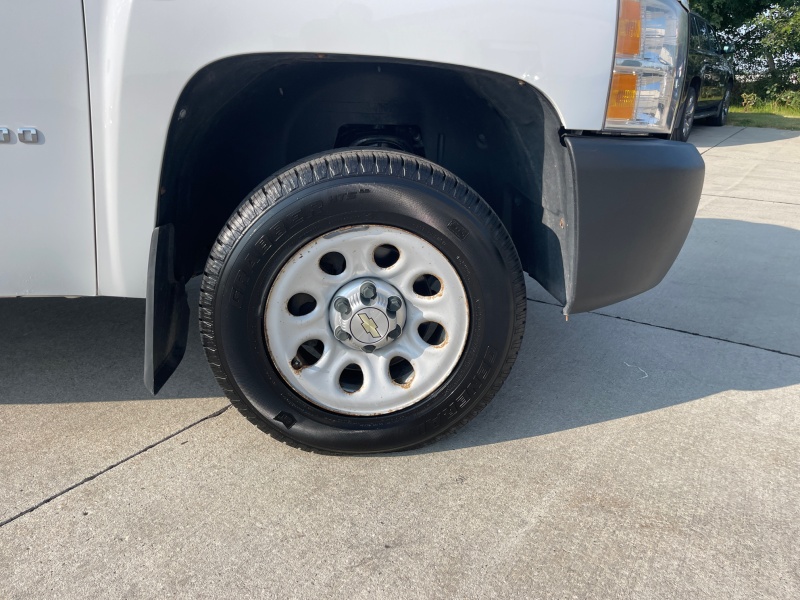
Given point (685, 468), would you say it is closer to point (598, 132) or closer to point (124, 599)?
point (598, 132)

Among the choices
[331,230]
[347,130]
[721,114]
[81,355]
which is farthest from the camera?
[721,114]

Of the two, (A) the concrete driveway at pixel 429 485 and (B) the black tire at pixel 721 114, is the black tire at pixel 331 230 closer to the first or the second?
(A) the concrete driveway at pixel 429 485

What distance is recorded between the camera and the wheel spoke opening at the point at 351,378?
93.5 inches

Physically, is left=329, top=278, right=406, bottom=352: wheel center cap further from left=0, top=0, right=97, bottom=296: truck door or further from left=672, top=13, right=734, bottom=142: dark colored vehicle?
left=672, top=13, right=734, bottom=142: dark colored vehicle

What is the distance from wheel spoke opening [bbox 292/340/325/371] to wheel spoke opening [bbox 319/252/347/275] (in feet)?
0.80

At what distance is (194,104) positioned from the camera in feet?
7.17

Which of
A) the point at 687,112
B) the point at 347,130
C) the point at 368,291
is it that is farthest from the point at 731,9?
the point at 368,291

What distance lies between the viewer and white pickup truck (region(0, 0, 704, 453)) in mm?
1981

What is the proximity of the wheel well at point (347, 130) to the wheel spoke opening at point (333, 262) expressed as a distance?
0.49 meters

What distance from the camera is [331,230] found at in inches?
84.8

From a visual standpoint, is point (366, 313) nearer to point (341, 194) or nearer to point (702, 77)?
point (341, 194)

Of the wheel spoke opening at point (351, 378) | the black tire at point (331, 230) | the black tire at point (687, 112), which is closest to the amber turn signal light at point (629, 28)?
the black tire at point (331, 230)

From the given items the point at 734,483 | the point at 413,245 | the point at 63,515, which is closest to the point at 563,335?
the point at 734,483

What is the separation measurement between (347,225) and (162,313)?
2.11ft
